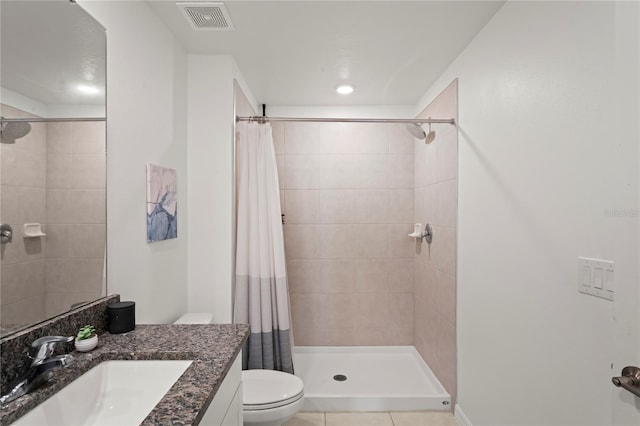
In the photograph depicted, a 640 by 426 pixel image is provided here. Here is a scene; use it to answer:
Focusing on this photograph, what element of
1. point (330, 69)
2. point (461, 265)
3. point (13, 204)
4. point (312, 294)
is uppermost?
point (330, 69)

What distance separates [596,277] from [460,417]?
5.00ft

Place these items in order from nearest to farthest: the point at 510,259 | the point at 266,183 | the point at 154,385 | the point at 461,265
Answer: the point at 154,385 < the point at 510,259 < the point at 461,265 < the point at 266,183

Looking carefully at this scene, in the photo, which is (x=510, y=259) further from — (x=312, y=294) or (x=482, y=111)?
(x=312, y=294)

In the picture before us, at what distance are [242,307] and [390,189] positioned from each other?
70.3 inches

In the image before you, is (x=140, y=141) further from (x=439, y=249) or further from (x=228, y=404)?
(x=439, y=249)

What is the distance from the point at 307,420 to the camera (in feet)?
7.55

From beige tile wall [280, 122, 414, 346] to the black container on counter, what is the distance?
2.02 metres

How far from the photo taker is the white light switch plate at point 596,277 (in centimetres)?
109

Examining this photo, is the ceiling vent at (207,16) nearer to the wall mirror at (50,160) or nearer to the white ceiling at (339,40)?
the white ceiling at (339,40)

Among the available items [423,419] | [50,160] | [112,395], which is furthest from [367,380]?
[50,160]

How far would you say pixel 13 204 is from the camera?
931mm

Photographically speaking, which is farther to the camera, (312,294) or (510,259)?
(312,294)

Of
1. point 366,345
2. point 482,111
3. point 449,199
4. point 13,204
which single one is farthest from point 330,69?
point 366,345

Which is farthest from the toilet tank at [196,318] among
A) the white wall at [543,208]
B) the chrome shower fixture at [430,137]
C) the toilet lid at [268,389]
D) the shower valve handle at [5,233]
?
the chrome shower fixture at [430,137]
